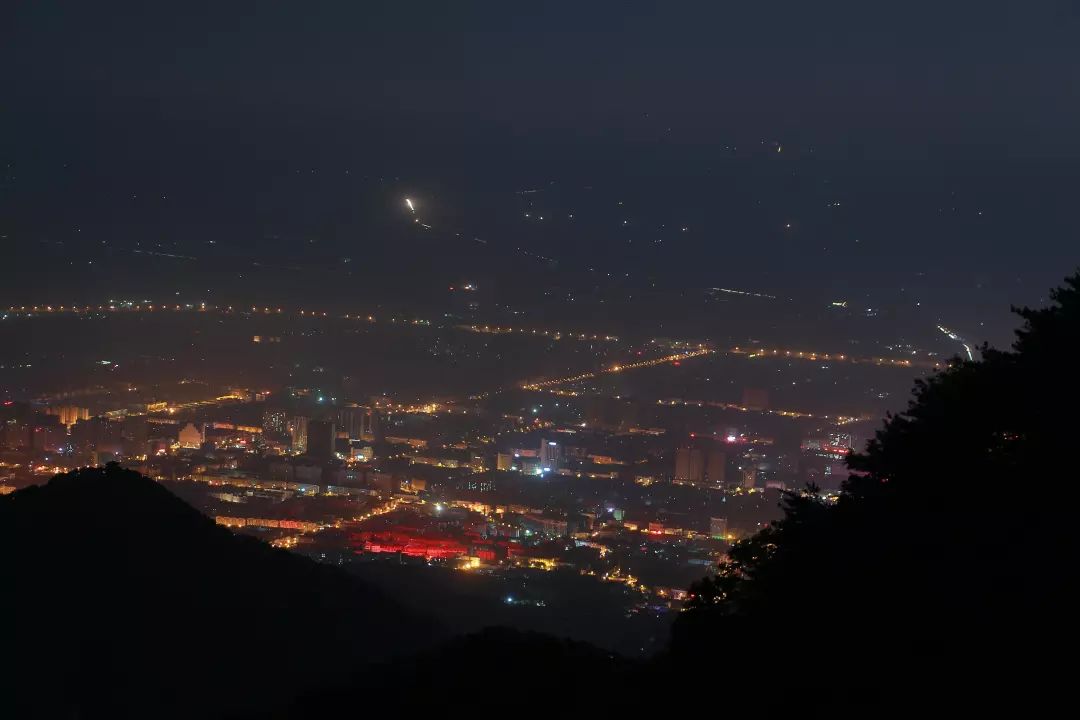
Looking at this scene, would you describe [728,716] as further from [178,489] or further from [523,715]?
[178,489]

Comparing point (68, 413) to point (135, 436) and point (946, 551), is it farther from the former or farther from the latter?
point (946, 551)

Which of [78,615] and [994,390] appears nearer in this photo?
[994,390]

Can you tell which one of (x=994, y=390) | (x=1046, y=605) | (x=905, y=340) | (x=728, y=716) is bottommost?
(x=728, y=716)

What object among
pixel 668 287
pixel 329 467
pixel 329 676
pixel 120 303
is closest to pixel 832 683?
pixel 329 676

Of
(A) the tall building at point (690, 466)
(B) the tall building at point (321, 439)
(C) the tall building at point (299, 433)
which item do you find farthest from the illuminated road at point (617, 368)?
(A) the tall building at point (690, 466)

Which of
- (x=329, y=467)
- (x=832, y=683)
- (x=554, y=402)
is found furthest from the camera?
(x=554, y=402)

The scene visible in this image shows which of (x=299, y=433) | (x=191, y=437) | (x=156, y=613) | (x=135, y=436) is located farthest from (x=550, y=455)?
(x=156, y=613)

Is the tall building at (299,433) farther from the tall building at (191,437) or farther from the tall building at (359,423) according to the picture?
the tall building at (191,437)
